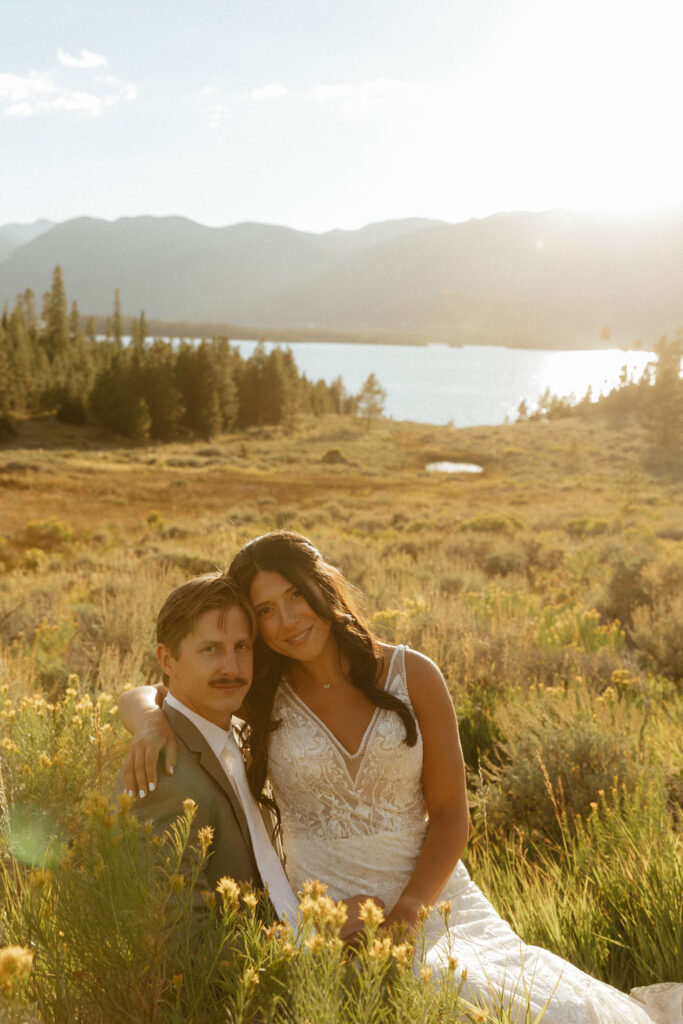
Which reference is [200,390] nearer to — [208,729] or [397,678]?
[397,678]

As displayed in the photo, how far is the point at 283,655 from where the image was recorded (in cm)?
263

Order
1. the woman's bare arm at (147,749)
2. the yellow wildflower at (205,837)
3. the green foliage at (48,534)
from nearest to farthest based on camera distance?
the yellow wildflower at (205,837) → the woman's bare arm at (147,749) → the green foliage at (48,534)

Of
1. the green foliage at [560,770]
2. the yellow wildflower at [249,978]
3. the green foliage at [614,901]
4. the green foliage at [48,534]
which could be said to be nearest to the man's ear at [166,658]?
the yellow wildflower at [249,978]

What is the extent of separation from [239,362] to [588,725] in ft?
213

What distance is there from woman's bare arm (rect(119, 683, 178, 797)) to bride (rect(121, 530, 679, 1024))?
0.10 meters

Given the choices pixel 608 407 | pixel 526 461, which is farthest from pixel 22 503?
pixel 608 407

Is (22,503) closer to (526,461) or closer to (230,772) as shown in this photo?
(230,772)

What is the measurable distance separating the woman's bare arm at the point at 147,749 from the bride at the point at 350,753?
0.10 m

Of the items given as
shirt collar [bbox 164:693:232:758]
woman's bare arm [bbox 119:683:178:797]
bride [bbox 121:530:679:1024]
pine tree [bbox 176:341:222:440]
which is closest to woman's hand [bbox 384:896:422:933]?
bride [bbox 121:530:679:1024]

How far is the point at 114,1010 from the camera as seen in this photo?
1.38 m

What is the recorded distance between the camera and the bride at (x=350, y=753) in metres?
2.38

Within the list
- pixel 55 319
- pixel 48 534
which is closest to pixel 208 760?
pixel 48 534

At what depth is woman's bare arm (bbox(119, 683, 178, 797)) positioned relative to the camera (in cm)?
186

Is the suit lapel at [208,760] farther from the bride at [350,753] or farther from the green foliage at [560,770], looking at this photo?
the green foliage at [560,770]
